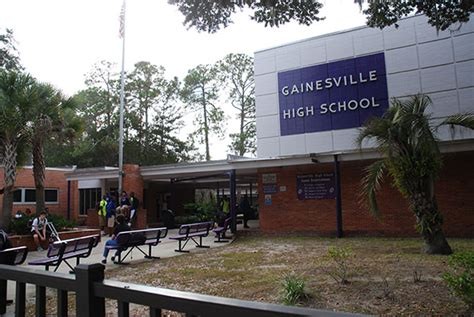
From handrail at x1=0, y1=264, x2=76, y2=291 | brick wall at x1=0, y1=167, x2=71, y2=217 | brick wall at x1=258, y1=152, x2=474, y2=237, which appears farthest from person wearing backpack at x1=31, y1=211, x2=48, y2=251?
brick wall at x1=0, y1=167, x2=71, y2=217

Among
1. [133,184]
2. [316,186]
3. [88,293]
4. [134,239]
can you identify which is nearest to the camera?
[88,293]

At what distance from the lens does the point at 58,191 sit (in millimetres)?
26609

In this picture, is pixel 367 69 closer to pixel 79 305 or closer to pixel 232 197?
pixel 232 197

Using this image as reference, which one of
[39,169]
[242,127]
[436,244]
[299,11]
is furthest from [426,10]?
[242,127]

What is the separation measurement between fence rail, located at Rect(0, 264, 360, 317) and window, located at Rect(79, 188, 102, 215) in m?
24.3

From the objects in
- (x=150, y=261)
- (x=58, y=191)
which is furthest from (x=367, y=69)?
(x=58, y=191)

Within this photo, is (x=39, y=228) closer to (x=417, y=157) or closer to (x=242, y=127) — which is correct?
(x=417, y=157)

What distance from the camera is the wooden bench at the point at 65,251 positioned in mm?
8633

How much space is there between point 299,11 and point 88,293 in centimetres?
770

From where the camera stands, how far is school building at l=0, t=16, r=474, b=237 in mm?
14117

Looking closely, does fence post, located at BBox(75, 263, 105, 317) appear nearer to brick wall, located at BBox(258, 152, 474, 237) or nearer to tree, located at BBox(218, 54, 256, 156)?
brick wall, located at BBox(258, 152, 474, 237)

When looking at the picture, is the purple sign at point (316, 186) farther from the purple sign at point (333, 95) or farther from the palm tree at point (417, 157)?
the palm tree at point (417, 157)

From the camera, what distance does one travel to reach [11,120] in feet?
46.5

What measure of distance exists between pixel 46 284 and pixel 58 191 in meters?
26.0
